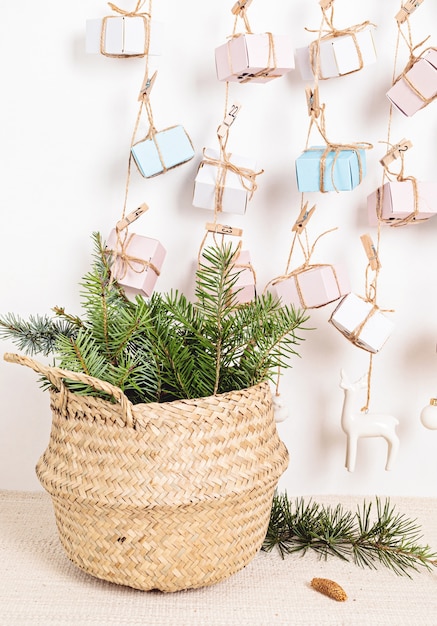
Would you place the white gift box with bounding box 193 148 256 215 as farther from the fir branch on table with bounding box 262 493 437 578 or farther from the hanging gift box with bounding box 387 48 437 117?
the fir branch on table with bounding box 262 493 437 578

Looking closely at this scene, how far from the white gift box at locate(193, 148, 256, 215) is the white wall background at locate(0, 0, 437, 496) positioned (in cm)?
5

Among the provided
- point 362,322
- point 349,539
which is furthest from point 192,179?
point 349,539

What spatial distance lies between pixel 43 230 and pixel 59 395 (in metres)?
0.34

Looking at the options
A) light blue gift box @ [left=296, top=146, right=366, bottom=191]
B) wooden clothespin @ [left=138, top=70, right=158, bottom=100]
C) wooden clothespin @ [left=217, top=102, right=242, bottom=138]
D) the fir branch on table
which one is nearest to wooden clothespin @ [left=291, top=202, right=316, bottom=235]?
light blue gift box @ [left=296, top=146, right=366, bottom=191]

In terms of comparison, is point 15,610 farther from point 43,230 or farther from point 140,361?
point 43,230

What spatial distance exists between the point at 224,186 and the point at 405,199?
24 cm

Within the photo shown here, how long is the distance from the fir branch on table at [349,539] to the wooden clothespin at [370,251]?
0.32 meters

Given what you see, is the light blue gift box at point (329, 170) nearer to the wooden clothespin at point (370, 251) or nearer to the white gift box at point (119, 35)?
the wooden clothespin at point (370, 251)

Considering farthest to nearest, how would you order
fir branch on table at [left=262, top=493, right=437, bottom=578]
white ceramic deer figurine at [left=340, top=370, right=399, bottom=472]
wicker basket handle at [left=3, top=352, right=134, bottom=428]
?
white ceramic deer figurine at [left=340, top=370, right=399, bottom=472] → fir branch on table at [left=262, top=493, right=437, bottom=578] → wicker basket handle at [left=3, top=352, right=134, bottom=428]

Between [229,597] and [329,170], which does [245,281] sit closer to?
[329,170]

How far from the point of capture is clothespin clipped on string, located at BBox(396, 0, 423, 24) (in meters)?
0.97

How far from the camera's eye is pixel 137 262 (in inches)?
39.7

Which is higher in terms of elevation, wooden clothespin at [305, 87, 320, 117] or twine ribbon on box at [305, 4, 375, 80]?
twine ribbon on box at [305, 4, 375, 80]

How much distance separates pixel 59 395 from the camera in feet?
2.69
